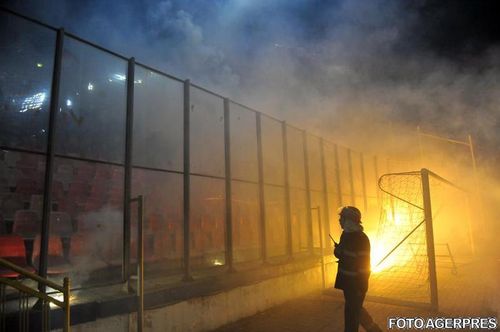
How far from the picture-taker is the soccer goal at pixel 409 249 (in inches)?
290

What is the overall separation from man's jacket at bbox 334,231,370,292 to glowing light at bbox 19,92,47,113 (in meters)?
5.08

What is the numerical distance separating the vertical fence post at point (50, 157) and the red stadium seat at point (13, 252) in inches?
20.3

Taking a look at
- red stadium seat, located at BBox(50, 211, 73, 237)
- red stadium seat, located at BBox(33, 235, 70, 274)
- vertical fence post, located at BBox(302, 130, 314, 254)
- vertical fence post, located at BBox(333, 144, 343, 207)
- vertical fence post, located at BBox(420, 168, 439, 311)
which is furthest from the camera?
vertical fence post, located at BBox(333, 144, 343, 207)

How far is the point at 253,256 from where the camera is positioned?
28.2ft

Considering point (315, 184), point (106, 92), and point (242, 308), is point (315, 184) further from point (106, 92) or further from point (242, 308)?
point (106, 92)

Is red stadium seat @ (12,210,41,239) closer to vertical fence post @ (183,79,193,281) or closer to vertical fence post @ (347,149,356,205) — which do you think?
vertical fence post @ (183,79,193,281)

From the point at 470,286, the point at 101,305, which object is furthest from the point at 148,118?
the point at 470,286

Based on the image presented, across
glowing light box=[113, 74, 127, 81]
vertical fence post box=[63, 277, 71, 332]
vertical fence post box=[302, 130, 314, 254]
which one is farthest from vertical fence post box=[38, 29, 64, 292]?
vertical fence post box=[302, 130, 314, 254]

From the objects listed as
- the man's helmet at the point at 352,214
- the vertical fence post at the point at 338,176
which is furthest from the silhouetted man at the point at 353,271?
the vertical fence post at the point at 338,176

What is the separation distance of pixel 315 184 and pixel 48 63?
8.60m

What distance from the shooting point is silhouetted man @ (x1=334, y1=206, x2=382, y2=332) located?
4.59m

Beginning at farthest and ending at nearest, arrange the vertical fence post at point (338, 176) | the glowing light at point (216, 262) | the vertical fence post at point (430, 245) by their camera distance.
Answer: the vertical fence post at point (338, 176) < the glowing light at point (216, 262) < the vertical fence post at point (430, 245)

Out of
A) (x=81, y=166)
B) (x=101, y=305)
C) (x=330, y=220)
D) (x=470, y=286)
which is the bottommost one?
(x=470, y=286)

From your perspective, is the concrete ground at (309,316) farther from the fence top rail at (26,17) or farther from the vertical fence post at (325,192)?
the fence top rail at (26,17)
